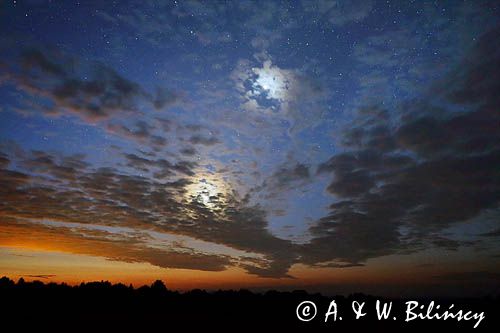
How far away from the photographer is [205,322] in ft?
109

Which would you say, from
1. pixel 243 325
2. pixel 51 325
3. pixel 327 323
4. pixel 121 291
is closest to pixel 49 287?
pixel 121 291

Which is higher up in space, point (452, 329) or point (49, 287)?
point (49, 287)

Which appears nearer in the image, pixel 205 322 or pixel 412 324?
pixel 205 322

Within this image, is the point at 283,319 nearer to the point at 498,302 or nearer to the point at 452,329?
the point at 452,329

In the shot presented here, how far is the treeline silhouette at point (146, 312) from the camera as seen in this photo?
30.2 metres

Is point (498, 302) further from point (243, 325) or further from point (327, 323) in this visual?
point (243, 325)

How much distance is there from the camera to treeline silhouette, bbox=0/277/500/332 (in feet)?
99.2

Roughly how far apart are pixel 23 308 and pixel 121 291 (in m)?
25.9

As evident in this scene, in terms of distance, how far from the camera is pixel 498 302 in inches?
3086

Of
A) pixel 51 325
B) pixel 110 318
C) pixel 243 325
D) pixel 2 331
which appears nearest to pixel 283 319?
pixel 243 325

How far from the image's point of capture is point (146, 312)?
132 feet

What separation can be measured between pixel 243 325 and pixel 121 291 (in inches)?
1507

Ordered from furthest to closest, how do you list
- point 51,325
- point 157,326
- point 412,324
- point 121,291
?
point 121,291 → point 412,324 → point 157,326 → point 51,325

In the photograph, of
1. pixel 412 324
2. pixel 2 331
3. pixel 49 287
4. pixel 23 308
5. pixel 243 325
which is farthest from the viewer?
pixel 49 287
